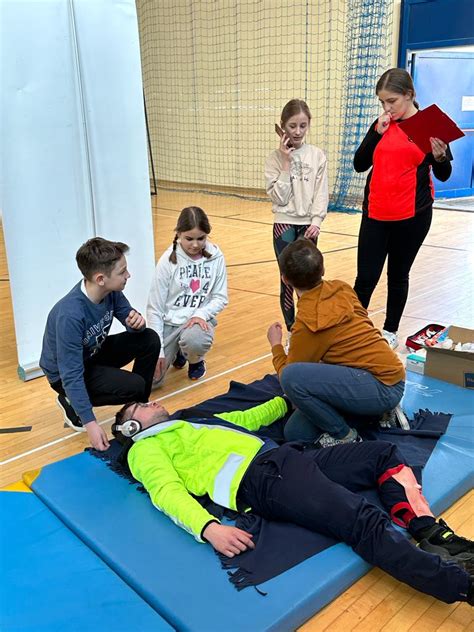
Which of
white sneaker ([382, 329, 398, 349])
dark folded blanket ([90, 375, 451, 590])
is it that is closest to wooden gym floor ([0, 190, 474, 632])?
dark folded blanket ([90, 375, 451, 590])

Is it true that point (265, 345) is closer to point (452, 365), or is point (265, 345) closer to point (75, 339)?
point (452, 365)

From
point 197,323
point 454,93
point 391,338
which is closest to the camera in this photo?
point 197,323

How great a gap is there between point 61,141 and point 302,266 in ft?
5.27

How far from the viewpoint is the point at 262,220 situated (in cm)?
759

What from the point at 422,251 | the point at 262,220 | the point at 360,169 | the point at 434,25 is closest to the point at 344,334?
the point at 360,169

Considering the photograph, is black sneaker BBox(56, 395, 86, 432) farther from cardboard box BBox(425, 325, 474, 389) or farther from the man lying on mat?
cardboard box BBox(425, 325, 474, 389)

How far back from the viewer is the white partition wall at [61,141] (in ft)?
9.15

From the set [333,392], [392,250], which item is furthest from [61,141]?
[333,392]

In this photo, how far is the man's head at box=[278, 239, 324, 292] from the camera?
202 centimetres

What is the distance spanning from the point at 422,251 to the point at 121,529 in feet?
15.3

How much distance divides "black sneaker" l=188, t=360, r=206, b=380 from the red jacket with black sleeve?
116 centimetres

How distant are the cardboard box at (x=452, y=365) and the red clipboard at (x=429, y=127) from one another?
0.90m

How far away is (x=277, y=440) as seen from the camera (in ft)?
7.24

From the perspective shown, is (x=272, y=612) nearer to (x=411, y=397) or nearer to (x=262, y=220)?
(x=411, y=397)
